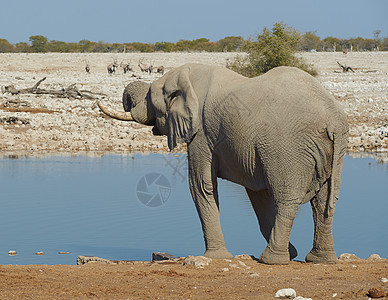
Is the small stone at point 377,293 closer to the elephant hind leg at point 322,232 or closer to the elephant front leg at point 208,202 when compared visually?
the elephant hind leg at point 322,232

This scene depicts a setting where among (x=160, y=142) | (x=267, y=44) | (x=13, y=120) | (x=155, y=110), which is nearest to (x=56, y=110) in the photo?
(x=13, y=120)

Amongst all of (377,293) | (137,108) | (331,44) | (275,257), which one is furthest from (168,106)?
(331,44)

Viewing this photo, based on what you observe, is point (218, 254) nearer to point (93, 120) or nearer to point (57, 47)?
point (93, 120)

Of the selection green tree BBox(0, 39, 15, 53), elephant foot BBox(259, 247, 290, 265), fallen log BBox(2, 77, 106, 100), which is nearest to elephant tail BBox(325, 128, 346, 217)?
elephant foot BBox(259, 247, 290, 265)

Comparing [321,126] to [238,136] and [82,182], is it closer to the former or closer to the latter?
[238,136]

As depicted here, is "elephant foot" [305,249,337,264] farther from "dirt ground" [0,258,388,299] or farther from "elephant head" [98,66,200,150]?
"elephant head" [98,66,200,150]

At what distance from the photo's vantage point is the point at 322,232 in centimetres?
629

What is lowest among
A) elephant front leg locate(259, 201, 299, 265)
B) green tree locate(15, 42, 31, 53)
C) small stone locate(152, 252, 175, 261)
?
small stone locate(152, 252, 175, 261)

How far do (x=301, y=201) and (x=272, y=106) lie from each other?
819mm

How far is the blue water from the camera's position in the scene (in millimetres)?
7797

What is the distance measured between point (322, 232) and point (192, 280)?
58.4 inches

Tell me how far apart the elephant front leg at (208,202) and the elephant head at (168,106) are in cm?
28

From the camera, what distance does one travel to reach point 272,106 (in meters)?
5.96

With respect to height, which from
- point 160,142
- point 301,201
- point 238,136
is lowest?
point 160,142
